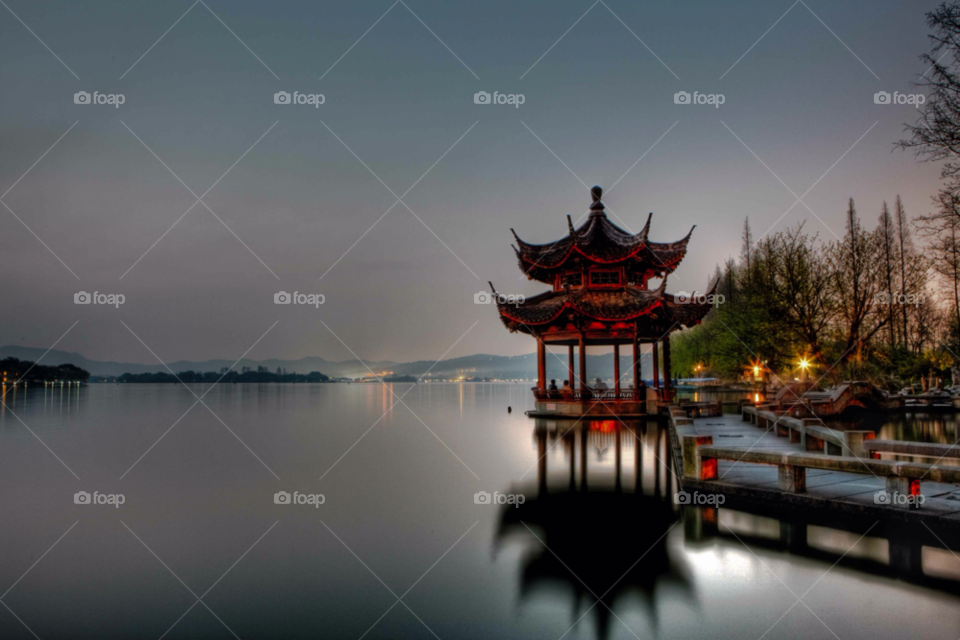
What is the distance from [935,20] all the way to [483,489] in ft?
52.6

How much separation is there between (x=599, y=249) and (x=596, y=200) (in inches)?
144

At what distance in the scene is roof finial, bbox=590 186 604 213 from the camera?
Answer: 30.1 meters

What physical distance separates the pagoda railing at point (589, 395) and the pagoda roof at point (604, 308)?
11.3 feet

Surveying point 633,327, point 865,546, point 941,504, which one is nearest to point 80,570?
point 865,546

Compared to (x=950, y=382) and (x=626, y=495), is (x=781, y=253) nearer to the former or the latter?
(x=626, y=495)

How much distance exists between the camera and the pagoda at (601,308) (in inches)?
1067

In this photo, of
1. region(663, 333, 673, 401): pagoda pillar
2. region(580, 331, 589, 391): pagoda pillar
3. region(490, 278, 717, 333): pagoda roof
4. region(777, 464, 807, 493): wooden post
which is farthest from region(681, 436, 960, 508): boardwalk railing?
region(663, 333, 673, 401): pagoda pillar

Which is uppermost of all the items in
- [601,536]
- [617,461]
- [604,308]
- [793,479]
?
[604,308]

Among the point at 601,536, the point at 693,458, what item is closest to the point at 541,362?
the point at 693,458

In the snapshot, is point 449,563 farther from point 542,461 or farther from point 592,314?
point 592,314

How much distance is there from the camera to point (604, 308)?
88.0ft

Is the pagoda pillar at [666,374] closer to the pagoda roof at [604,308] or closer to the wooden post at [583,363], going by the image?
the pagoda roof at [604,308]

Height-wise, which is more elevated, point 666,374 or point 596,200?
point 596,200

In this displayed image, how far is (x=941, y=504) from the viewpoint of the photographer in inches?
342
